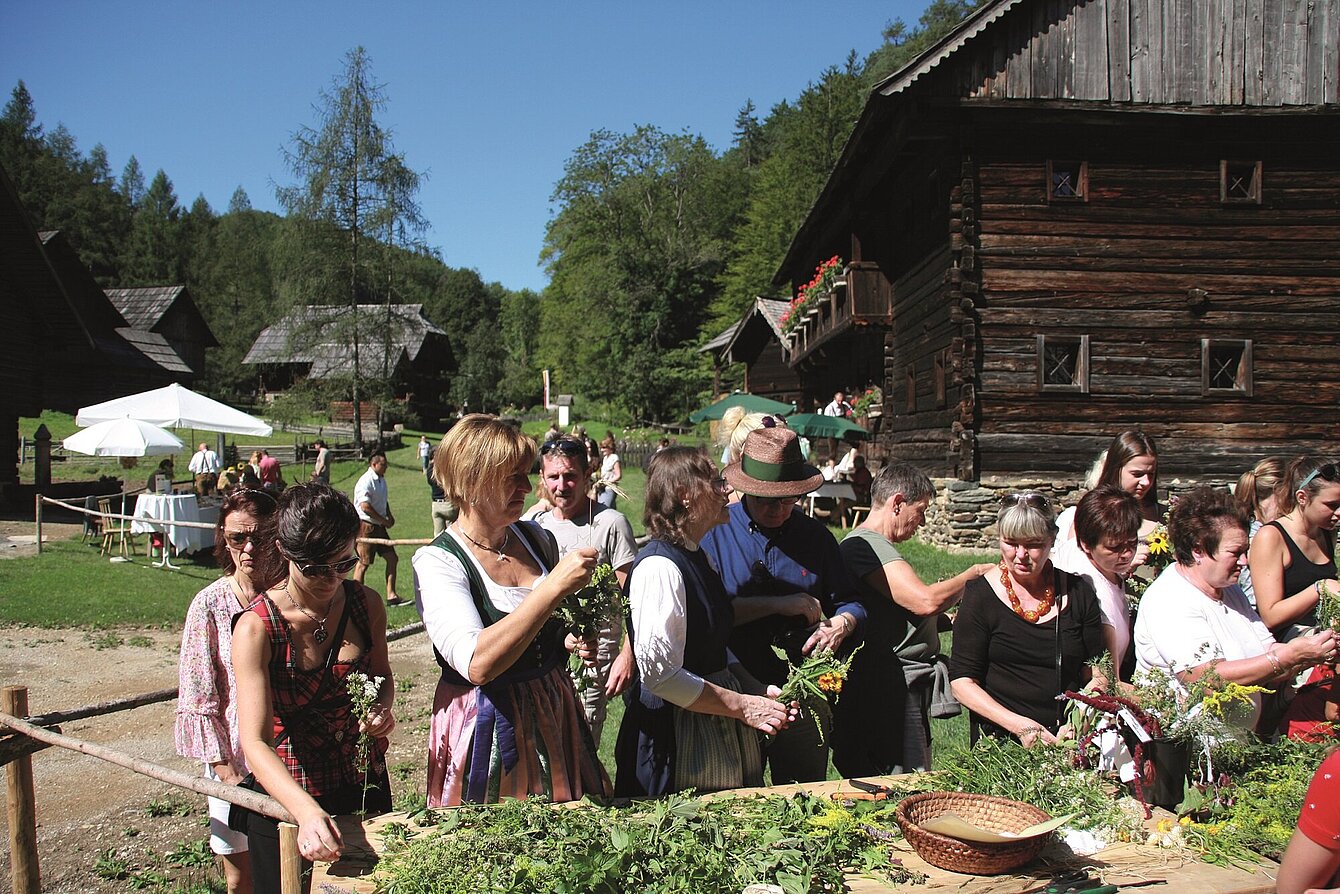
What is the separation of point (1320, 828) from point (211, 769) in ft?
11.2

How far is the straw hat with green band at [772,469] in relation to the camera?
3.40m

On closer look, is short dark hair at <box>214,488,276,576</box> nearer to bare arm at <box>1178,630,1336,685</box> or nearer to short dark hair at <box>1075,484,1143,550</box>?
short dark hair at <box>1075,484,1143,550</box>

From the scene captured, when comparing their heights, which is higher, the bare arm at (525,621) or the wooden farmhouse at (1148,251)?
the wooden farmhouse at (1148,251)

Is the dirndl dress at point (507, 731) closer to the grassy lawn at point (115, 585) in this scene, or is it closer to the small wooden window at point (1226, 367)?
the grassy lawn at point (115, 585)

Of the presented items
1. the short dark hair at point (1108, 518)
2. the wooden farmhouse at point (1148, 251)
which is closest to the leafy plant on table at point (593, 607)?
the short dark hair at point (1108, 518)

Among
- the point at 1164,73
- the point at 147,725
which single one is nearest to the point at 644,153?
the point at 1164,73

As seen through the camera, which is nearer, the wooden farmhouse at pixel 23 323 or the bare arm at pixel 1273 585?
the bare arm at pixel 1273 585

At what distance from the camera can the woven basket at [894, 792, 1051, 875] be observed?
7.57 ft

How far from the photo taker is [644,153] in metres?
61.7

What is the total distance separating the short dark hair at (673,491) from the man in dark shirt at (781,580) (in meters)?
0.34

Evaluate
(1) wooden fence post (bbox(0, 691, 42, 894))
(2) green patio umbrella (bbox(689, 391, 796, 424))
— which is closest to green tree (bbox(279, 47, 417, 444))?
(2) green patio umbrella (bbox(689, 391, 796, 424))

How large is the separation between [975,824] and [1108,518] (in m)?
1.76

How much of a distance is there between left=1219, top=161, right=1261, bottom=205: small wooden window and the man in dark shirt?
14.5m

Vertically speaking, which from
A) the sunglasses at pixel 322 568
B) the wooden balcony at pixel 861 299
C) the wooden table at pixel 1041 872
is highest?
the wooden balcony at pixel 861 299
